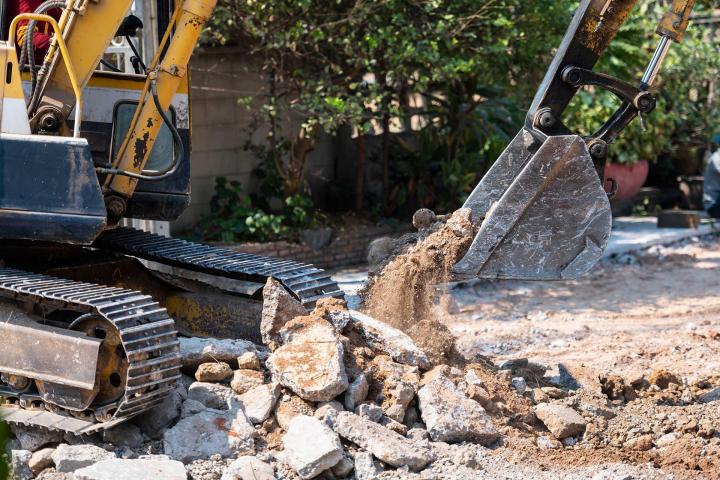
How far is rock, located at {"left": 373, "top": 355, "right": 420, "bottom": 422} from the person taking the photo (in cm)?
507

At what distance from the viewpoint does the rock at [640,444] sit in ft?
17.0

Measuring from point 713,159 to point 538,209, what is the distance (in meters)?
8.97

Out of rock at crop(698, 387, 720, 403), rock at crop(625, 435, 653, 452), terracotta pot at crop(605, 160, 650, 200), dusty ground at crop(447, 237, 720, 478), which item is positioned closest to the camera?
dusty ground at crop(447, 237, 720, 478)

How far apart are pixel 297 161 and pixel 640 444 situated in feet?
20.6

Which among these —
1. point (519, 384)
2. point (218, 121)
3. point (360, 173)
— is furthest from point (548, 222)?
point (360, 173)

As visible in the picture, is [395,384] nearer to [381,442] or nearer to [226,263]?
[381,442]

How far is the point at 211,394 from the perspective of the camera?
516 cm

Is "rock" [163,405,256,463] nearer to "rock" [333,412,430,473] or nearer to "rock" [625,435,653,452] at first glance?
"rock" [333,412,430,473]

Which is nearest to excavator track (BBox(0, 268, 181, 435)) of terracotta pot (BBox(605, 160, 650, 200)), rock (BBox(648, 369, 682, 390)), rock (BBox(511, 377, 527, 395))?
rock (BBox(511, 377, 527, 395))

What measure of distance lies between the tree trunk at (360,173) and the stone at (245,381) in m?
6.28

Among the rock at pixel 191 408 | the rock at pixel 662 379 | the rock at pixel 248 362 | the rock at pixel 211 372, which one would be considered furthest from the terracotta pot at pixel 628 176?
the rock at pixel 191 408

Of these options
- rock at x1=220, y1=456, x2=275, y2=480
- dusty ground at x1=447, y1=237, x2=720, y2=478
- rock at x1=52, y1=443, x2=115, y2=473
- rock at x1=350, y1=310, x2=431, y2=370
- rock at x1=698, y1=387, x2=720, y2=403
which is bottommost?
dusty ground at x1=447, y1=237, x2=720, y2=478

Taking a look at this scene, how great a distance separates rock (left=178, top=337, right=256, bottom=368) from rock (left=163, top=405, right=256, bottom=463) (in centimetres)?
50

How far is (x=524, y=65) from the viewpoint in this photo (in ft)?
35.3
